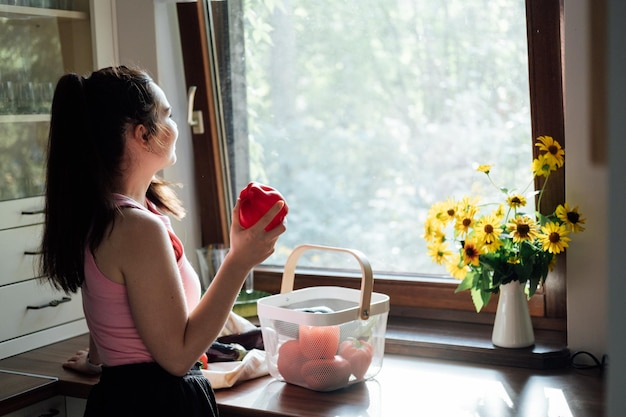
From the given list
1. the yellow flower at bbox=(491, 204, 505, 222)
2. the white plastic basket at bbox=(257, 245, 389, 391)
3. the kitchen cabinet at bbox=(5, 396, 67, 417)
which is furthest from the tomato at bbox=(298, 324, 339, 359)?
the kitchen cabinet at bbox=(5, 396, 67, 417)

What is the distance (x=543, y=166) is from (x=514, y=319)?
37 centimetres

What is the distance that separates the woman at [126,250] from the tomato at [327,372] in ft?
0.98

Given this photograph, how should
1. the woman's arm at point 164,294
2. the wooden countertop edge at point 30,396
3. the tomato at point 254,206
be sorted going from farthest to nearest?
the wooden countertop edge at point 30,396 → the tomato at point 254,206 → the woman's arm at point 164,294

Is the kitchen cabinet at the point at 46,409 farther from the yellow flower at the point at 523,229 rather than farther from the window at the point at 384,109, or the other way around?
the yellow flower at the point at 523,229

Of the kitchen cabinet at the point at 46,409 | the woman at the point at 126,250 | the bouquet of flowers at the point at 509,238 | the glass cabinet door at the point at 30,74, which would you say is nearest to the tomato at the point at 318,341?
the woman at the point at 126,250

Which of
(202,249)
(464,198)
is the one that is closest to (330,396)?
(464,198)

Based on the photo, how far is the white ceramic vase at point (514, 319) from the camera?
1.98 metres

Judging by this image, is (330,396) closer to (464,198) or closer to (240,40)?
(464,198)

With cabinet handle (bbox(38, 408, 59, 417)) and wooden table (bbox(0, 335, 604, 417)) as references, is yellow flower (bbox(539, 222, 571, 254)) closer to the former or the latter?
wooden table (bbox(0, 335, 604, 417))

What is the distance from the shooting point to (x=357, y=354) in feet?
5.98

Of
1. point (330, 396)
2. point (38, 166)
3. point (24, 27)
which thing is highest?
point (24, 27)

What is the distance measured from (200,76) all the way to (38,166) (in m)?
0.55

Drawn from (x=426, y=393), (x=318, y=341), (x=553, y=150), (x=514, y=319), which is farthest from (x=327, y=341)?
(x=553, y=150)

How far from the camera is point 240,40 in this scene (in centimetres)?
245
